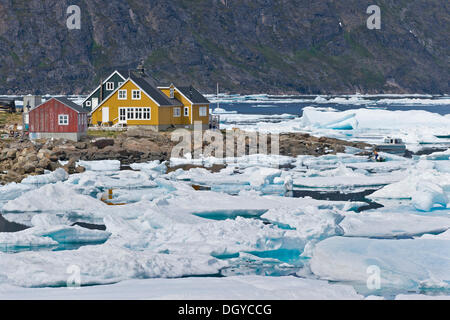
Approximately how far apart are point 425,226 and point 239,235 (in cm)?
507

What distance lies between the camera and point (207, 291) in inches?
444

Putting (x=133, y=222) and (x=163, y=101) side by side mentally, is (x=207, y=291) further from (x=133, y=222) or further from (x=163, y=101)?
(x=163, y=101)

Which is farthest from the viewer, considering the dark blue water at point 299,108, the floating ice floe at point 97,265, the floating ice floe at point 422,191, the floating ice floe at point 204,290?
the dark blue water at point 299,108

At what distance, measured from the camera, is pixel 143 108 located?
45.4 metres

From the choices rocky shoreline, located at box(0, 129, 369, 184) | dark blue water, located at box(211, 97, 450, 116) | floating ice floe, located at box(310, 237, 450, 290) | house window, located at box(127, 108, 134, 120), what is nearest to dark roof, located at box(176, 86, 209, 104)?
house window, located at box(127, 108, 134, 120)

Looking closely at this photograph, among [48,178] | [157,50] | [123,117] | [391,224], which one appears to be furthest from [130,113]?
[157,50]

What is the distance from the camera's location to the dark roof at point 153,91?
45406 millimetres

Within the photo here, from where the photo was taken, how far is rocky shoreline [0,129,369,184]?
28234 millimetres

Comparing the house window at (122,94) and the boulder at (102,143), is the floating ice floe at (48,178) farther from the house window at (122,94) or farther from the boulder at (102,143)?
the house window at (122,94)

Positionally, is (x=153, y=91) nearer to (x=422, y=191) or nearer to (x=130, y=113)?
(x=130, y=113)

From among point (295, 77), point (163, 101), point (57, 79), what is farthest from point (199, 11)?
point (163, 101)

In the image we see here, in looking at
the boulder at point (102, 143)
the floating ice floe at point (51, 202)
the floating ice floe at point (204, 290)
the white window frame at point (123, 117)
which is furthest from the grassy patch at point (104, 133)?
the floating ice floe at point (204, 290)

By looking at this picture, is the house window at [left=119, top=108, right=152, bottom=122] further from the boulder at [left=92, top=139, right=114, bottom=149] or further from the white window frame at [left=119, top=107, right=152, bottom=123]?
the boulder at [left=92, top=139, right=114, bottom=149]
